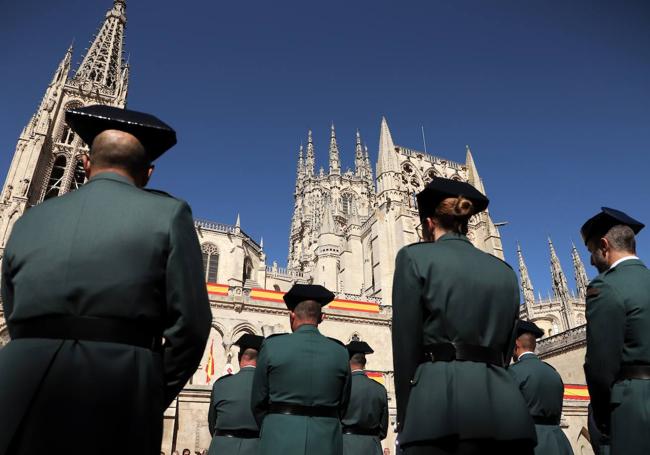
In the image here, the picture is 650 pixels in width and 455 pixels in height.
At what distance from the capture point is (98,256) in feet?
7.19

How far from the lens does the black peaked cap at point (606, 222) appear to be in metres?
3.59

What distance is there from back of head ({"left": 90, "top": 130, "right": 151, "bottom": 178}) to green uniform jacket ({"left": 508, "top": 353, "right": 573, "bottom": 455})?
16.4 feet

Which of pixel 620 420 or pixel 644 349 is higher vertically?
pixel 644 349

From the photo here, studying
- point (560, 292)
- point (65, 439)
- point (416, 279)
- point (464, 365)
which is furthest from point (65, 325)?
point (560, 292)

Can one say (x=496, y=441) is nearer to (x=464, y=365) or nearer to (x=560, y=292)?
(x=464, y=365)

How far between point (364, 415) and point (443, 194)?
14.1 feet

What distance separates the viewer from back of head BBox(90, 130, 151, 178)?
2555 millimetres

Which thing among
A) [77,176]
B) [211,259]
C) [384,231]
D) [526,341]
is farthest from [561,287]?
[77,176]

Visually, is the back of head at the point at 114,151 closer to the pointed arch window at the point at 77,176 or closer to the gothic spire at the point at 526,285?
the pointed arch window at the point at 77,176

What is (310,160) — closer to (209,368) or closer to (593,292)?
(209,368)

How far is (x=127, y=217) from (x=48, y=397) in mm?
925

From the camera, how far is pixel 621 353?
320 cm

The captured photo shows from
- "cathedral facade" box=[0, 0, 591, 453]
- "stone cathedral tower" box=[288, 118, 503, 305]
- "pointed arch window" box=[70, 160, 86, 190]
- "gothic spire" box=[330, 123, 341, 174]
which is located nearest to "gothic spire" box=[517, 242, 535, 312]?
"cathedral facade" box=[0, 0, 591, 453]

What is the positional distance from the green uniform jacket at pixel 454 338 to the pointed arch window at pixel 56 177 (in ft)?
118
